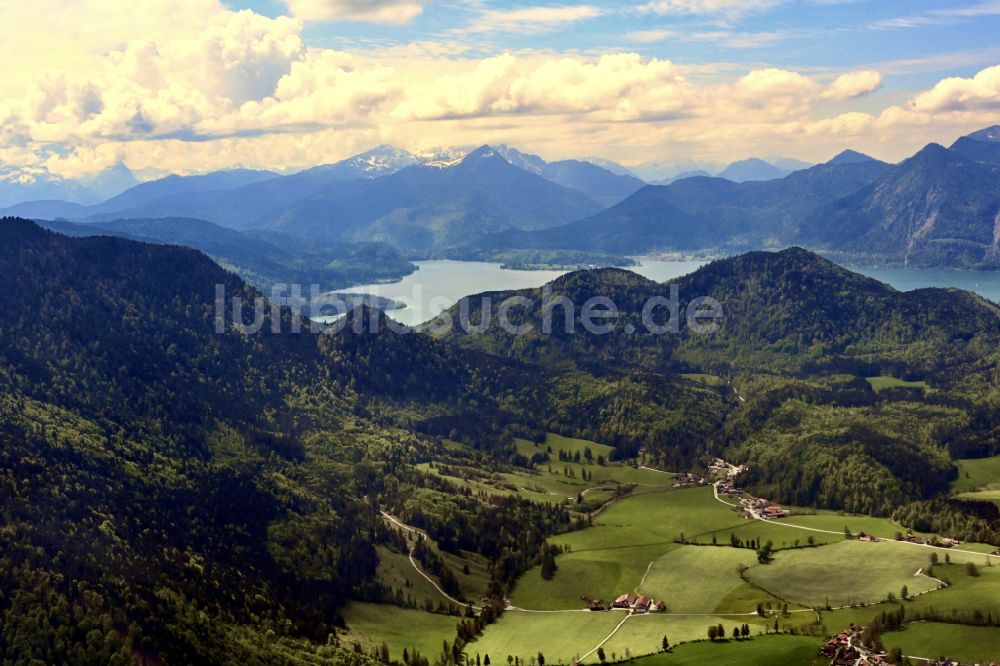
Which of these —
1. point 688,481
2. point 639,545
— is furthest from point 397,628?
point 688,481

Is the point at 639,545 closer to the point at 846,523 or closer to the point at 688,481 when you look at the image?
the point at 846,523

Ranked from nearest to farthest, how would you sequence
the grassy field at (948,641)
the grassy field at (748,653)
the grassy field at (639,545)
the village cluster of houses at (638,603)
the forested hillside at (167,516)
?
the grassy field at (948,641) < the grassy field at (748,653) < the forested hillside at (167,516) < the village cluster of houses at (638,603) < the grassy field at (639,545)

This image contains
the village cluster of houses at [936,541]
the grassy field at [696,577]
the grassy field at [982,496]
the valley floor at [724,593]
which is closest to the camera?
the valley floor at [724,593]

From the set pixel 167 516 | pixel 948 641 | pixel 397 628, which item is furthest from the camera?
pixel 167 516

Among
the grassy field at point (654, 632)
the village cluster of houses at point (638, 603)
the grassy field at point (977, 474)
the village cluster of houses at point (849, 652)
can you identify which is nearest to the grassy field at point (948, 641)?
the village cluster of houses at point (849, 652)

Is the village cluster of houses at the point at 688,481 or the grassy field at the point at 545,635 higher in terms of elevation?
the village cluster of houses at the point at 688,481

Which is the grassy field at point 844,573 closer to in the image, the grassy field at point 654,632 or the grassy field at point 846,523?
the grassy field at point 846,523
